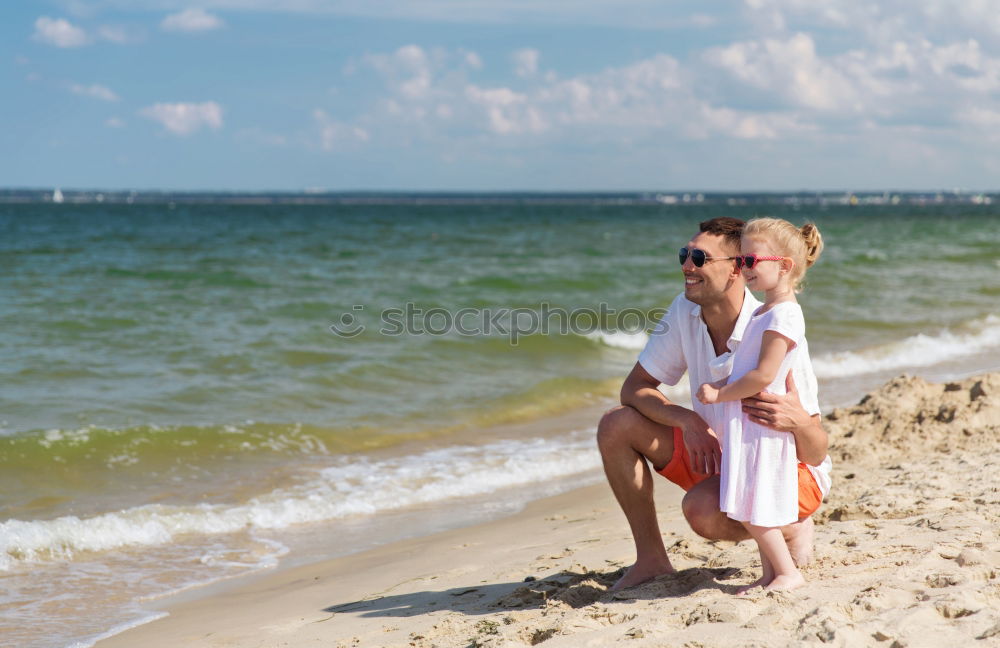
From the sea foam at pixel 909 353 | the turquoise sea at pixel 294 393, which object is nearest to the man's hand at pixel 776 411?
the turquoise sea at pixel 294 393

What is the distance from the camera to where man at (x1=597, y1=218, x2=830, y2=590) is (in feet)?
11.1

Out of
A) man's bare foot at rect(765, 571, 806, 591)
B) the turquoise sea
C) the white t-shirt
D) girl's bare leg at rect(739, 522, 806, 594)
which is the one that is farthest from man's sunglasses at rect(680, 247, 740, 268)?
the turquoise sea

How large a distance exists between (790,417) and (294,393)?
6793 mm

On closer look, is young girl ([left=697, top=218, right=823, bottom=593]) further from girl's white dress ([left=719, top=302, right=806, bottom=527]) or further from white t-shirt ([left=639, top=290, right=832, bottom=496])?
white t-shirt ([left=639, top=290, right=832, bottom=496])

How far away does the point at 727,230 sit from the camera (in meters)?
3.68

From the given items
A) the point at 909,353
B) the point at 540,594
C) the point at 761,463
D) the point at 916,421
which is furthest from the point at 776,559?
the point at 909,353

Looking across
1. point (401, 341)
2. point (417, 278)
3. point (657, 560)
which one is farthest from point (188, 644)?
point (417, 278)

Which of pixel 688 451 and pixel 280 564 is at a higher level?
pixel 688 451

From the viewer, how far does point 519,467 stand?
702 centimetres

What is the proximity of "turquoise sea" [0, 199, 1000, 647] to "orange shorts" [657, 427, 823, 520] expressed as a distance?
2349mm

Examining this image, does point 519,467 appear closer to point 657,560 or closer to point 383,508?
point 383,508

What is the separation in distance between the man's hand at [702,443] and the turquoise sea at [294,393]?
2567mm

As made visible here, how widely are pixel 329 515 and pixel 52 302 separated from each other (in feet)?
35.3

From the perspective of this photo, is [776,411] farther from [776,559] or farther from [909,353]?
[909,353]
